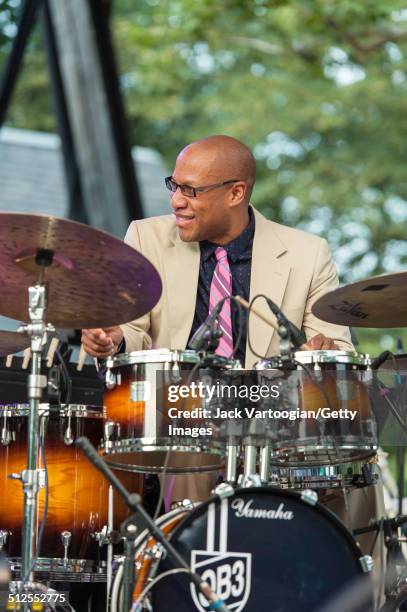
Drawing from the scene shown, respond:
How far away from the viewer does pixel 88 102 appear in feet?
30.7

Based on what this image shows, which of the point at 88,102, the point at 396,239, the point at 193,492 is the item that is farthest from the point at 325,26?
the point at 193,492

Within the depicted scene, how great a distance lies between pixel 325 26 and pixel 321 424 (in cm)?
837

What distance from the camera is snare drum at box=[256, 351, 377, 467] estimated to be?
352 centimetres

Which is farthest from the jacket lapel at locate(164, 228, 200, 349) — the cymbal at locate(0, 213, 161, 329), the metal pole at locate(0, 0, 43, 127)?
the metal pole at locate(0, 0, 43, 127)

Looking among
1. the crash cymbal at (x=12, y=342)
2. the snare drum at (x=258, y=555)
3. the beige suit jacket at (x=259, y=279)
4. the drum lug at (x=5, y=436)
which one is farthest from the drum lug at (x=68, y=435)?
the snare drum at (x=258, y=555)

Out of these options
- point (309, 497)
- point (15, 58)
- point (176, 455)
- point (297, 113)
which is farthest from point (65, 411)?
point (297, 113)

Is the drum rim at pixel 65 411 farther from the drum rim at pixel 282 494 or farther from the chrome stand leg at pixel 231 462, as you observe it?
the drum rim at pixel 282 494

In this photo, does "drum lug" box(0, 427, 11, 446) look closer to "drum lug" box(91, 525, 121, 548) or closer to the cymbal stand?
"drum lug" box(91, 525, 121, 548)

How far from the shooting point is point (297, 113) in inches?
586

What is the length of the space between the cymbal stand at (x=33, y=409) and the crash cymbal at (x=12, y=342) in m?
0.51

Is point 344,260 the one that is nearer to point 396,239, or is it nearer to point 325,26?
point 396,239

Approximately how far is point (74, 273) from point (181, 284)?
979 mm

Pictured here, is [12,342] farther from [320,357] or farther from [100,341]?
[320,357]

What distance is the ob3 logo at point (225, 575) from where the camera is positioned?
3.07m
